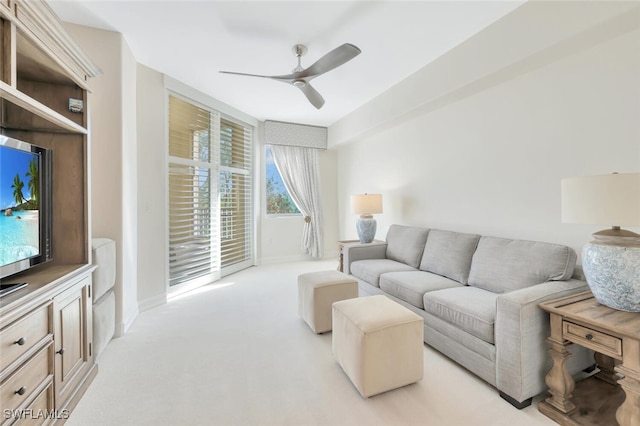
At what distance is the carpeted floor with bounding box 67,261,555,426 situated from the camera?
1.52 meters

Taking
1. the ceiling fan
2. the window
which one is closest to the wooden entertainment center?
the ceiling fan

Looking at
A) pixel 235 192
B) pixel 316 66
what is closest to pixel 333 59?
pixel 316 66

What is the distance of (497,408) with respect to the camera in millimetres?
1589

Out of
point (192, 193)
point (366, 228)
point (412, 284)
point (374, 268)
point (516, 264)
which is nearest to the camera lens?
point (516, 264)

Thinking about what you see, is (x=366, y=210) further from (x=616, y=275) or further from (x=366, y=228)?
(x=616, y=275)

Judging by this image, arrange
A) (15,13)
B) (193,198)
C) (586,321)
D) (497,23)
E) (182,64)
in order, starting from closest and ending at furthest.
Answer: (15,13) < (586,321) < (497,23) < (182,64) < (193,198)

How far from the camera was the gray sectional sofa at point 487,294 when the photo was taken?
1581 mm

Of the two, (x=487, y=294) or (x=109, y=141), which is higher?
(x=109, y=141)

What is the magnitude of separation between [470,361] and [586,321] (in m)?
0.75

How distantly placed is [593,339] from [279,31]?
3.11m

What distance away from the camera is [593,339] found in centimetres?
138

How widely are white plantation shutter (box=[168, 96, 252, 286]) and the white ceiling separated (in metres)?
0.66

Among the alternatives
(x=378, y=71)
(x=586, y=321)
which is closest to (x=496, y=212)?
(x=586, y=321)

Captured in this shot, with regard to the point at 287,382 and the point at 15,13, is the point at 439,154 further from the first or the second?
the point at 15,13
